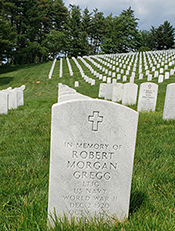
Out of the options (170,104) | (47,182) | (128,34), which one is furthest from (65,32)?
(47,182)

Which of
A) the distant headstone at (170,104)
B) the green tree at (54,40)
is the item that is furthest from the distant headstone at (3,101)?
the green tree at (54,40)

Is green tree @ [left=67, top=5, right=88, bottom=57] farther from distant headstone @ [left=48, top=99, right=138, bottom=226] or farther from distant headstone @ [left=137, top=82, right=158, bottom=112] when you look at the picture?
distant headstone @ [left=48, top=99, right=138, bottom=226]

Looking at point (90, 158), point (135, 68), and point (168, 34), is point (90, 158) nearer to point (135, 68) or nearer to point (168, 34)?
point (135, 68)

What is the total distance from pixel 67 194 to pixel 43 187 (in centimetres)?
64

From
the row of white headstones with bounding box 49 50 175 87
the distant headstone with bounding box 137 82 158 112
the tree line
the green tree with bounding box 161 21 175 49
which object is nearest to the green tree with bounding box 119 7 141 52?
the tree line

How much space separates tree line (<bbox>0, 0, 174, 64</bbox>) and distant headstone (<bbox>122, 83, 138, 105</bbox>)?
3411cm

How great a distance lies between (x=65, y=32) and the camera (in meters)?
57.9

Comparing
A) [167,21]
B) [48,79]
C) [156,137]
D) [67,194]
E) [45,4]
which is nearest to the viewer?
[67,194]

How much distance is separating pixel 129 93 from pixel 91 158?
24.1 ft

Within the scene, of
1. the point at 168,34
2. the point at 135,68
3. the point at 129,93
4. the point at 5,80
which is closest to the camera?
the point at 129,93

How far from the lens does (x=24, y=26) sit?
42.4 metres

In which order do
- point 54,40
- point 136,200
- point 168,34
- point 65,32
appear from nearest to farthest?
point 136,200, point 54,40, point 65,32, point 168,34

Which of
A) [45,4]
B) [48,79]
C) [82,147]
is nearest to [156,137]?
[82,147]

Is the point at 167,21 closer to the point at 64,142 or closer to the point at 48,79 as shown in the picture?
the point at 48,79
